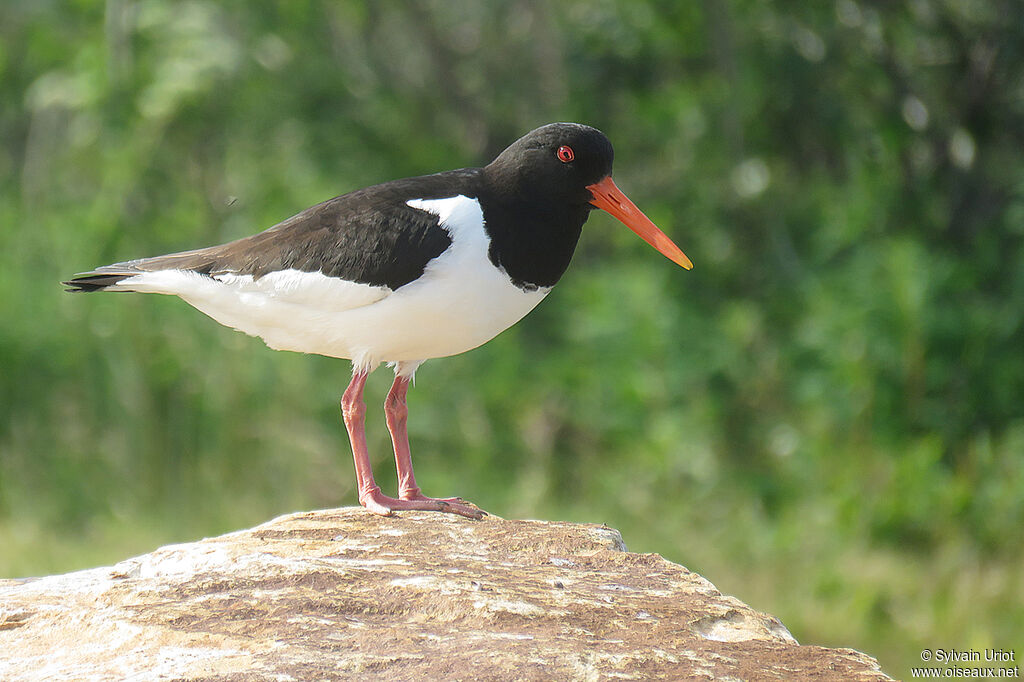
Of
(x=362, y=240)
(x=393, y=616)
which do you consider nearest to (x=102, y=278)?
(x=362, y=240)

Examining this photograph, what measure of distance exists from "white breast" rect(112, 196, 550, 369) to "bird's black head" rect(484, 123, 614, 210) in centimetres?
24

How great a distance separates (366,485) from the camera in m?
4.64

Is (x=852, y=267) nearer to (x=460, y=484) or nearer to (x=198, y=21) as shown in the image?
(x=460, y=484)

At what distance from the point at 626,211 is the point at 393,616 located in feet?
6.75

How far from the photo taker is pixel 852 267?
361 inches

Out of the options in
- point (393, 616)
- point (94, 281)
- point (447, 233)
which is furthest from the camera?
point (94, 281)

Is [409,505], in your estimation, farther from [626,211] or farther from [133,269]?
[133,269]

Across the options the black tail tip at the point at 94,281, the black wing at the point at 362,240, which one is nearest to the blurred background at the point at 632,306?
the black tail tip at the point at 94,281

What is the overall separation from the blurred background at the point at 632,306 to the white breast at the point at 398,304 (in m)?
4.15

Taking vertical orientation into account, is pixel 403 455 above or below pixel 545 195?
below

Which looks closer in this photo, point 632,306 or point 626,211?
point 626,211

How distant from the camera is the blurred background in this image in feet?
27.5

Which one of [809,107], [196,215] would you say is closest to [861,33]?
[809,107]

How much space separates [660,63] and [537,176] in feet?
22.0
